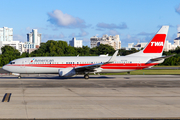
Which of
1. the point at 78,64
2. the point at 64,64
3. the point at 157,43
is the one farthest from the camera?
the point at 157,43

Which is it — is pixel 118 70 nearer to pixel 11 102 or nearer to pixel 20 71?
pixel 20 71

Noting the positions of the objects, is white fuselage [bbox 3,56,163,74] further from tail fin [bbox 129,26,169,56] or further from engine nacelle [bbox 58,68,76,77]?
tail fin [bbox 129,26,169,56]

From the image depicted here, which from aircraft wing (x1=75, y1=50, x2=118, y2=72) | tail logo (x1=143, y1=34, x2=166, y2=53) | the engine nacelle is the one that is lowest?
the engine nacelle

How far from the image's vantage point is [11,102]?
17672mm

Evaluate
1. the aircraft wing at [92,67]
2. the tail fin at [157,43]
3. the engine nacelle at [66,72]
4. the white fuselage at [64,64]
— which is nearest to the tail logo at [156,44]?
the tail fin at [157,43]

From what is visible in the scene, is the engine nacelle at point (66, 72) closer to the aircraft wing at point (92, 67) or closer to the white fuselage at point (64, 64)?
the aircraft wing at point (92, 67)

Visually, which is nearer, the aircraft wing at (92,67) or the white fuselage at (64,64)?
the aircraft wing at (92,67)

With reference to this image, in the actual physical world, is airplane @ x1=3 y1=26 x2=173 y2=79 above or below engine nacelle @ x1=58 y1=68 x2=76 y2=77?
above

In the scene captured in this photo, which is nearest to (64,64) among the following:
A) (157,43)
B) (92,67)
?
(92,67)

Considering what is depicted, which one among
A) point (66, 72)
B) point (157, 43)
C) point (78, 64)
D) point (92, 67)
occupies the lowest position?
point (66, 72)

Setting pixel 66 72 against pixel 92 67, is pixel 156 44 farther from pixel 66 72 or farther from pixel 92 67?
pixel 66 72

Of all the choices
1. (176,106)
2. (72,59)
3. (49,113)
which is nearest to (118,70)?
(72,59)

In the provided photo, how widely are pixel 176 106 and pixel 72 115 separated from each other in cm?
738

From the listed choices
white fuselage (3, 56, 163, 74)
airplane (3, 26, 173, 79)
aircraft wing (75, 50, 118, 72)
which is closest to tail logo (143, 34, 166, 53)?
airplane (3, 26, 173, 79)
